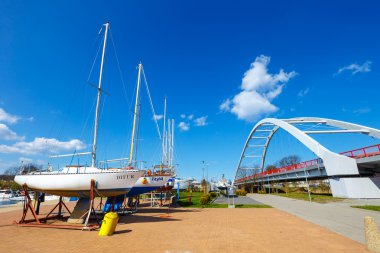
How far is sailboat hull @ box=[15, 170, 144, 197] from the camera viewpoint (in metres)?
13.3

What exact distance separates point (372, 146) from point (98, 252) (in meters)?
28.1

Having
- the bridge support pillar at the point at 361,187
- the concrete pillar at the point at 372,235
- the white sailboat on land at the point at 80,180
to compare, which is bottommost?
the concrete pillar at the point at 372,235

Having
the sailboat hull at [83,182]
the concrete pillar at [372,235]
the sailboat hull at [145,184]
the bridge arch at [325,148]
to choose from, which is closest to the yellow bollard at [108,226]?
the sailboat hull at [83,182]

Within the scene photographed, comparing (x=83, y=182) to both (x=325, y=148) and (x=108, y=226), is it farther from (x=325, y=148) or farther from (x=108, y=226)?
(x=325, y=148)

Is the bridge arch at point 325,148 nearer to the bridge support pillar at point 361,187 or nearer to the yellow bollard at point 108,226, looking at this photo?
the bridge support pillar at point 361,187

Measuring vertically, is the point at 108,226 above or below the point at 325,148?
below

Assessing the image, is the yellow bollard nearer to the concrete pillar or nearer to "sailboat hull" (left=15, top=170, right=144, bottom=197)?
"sailboat hull" (left=15, top=170, right=144, bottom=197)

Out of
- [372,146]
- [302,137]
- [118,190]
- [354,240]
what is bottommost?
[354,240]

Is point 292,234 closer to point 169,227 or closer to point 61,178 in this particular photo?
point 169,227

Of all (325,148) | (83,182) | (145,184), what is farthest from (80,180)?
(325,148)

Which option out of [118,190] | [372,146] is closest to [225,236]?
[118,190]

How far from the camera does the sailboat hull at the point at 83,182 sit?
43.8 ft

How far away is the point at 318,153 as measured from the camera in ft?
97.7

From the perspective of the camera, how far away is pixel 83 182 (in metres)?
13.3
